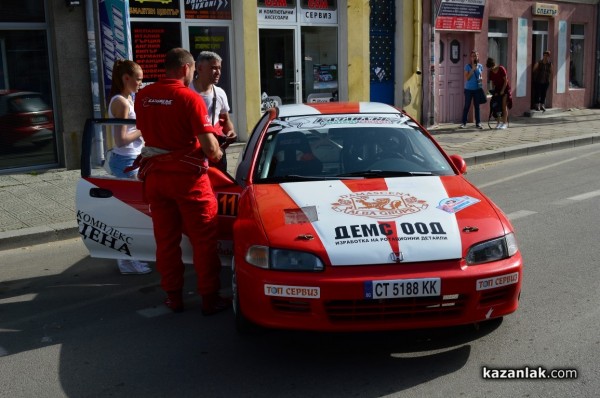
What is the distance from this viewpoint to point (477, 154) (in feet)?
42.2

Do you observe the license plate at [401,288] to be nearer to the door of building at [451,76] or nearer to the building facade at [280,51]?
the building facade at [280,51]

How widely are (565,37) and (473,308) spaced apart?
779 inches

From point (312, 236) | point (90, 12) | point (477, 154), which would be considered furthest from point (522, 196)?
point (90, 12)

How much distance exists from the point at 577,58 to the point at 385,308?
69.4 feet

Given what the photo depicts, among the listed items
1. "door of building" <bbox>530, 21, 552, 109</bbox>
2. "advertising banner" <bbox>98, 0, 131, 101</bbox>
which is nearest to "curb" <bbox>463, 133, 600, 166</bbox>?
"door of building" <bbox>530, 21, 552, 109</bbox>

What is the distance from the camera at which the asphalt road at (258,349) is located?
3971mm

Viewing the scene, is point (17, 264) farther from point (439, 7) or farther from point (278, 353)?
point (439, 7)

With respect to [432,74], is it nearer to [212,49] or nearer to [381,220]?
[212,49]

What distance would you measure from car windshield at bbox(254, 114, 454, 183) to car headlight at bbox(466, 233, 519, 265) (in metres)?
1.07

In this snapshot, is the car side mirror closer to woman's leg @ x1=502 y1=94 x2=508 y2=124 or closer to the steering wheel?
the steering wheel

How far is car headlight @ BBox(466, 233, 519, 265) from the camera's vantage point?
13.5 ft

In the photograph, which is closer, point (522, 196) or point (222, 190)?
point (222, 190)

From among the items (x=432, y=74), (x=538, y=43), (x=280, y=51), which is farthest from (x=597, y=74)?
(x=280, y=51)

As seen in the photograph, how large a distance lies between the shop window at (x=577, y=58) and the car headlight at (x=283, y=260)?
815 inches
